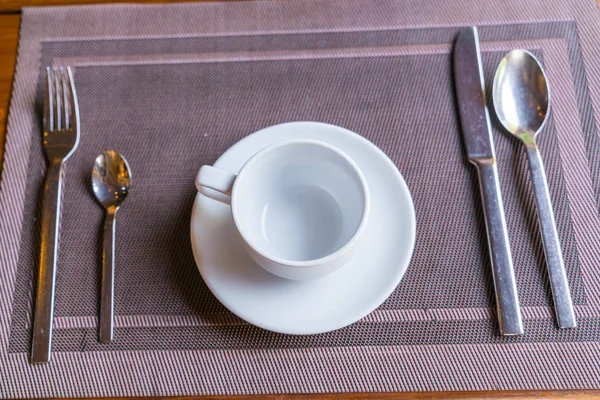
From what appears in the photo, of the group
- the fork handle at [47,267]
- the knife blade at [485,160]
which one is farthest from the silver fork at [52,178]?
the knife blade at [485,160]

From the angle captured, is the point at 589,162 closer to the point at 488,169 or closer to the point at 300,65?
the point at 488,169

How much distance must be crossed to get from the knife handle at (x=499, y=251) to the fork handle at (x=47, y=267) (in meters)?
0.44

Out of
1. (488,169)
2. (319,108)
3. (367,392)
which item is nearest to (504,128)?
(488,169)

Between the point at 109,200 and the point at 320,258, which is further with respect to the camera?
the point at 109,200

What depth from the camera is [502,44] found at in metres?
0.56

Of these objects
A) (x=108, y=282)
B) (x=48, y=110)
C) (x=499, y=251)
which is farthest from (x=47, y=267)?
(x=499, y=251)

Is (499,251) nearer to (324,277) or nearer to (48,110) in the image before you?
(324,277)

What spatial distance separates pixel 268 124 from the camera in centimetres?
54

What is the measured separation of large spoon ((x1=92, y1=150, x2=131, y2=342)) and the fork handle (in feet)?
0.15

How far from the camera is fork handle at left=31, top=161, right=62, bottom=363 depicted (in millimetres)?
464

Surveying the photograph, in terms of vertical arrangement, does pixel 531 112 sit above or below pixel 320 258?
above

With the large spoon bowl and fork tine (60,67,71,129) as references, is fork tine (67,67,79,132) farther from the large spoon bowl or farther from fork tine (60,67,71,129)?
the large spoon bowl

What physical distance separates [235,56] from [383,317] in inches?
13.4

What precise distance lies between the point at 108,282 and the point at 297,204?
0.67ft
